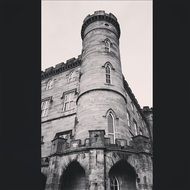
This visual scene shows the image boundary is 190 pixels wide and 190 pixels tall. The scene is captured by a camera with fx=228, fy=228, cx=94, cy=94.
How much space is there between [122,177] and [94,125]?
373 cm

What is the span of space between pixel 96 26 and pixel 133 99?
29.5 feet

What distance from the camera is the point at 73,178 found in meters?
12.9

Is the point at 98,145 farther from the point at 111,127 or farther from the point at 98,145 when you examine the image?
the point at 111,127

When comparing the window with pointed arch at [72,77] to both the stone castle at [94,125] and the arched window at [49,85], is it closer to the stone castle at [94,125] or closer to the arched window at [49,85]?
the stone castle at [94,125]

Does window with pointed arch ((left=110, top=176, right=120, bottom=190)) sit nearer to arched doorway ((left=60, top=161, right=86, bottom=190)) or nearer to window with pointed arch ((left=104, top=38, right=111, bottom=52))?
arched doorway ((left=60, top=161, right=86, bottom=190))

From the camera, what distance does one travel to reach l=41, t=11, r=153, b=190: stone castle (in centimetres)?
1217

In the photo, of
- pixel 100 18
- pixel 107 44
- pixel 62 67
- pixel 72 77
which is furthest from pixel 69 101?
pixel 100 18

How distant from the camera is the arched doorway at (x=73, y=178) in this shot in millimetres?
12562

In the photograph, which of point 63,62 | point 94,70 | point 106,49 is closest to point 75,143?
point 94,70

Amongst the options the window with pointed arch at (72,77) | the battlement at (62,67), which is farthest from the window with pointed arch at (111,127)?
the battlement at (62,67)

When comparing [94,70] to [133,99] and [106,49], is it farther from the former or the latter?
[133,99]
